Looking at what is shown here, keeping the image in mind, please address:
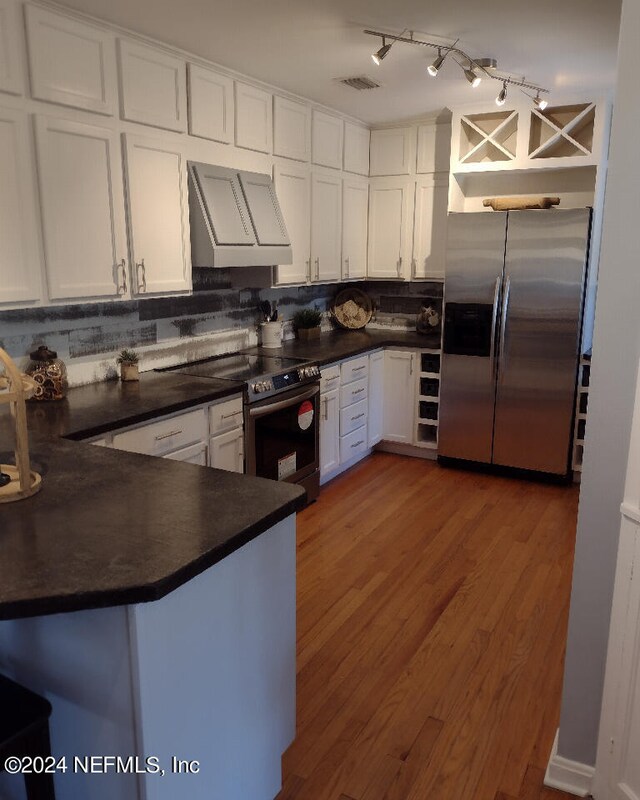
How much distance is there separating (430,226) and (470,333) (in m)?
1.02

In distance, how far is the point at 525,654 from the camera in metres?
2.54

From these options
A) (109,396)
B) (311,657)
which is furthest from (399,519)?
(109,396)

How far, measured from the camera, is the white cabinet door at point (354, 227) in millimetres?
4785

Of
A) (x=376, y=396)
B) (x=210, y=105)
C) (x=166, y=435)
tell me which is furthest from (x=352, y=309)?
(x=166, y=435)

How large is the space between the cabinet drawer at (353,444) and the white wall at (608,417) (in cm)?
269

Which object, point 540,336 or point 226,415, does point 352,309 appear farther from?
point 226,415

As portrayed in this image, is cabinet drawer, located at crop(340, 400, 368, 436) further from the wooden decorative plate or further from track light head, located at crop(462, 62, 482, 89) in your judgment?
track light head, located at crop(462, 62, 482, 89)

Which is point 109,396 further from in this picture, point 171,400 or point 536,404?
point 536,404

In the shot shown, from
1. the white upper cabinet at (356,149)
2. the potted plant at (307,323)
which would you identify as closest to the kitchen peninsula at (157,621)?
the potted plant at (307,323)

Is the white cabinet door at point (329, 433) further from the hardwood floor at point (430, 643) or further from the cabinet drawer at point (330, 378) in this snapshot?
the hardwood floor at point (430, 643)

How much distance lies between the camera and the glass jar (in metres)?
2.85

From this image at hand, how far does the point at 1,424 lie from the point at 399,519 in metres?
→ 2.32

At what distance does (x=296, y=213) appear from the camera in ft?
13.7

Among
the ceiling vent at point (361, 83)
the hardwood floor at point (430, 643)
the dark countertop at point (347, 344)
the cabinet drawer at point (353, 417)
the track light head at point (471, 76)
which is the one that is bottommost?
the hardwood floor at point (430, 643)
